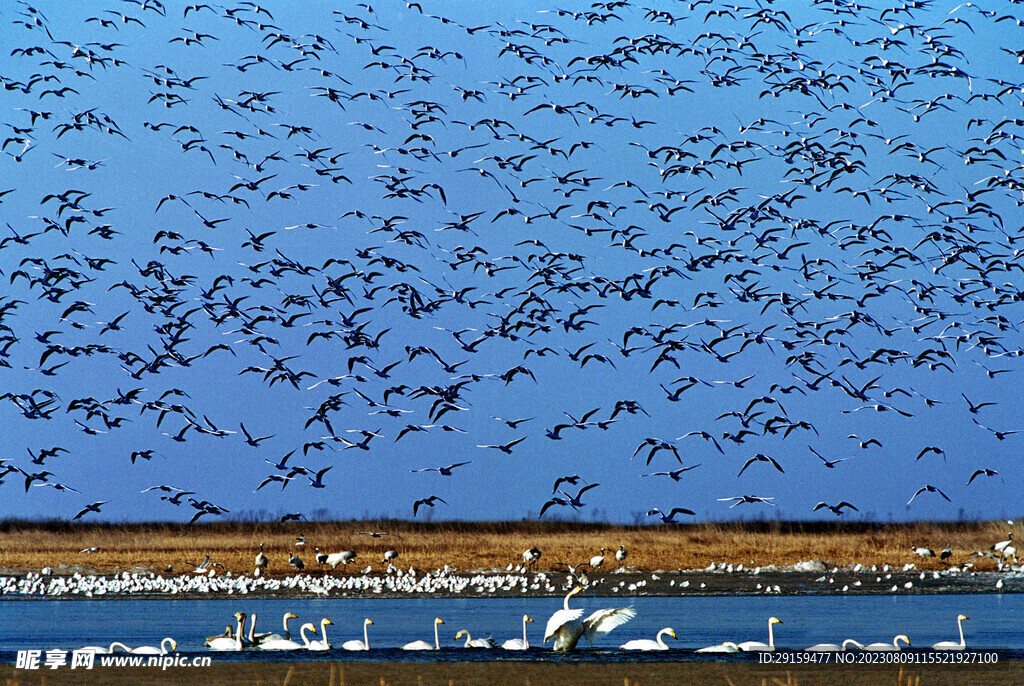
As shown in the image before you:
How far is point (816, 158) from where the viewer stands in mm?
30688

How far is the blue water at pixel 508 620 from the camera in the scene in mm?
24219

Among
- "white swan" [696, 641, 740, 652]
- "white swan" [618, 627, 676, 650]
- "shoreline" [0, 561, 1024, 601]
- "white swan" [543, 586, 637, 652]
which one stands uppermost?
"shoreline" [0, 561, 1024, 601]

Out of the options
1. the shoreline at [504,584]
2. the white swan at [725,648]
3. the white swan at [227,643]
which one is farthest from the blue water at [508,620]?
the shoreline at [504,584]

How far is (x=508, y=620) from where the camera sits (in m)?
29.2

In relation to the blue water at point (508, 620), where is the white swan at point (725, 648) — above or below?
below

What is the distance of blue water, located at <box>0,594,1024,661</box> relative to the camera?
24219mm

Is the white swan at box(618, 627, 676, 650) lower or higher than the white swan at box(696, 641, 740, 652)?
higher

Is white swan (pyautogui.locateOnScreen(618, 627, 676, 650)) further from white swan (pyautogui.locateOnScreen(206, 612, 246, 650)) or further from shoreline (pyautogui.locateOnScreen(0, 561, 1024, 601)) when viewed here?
shoreline (pyautogui.locateOnScreen(0, 561, 1024, 601))

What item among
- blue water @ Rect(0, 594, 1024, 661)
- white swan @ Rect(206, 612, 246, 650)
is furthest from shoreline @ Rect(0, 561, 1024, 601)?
white swan @ Rect(206, 612, 246, 650)

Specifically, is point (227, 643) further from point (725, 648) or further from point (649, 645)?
point (725, 648)

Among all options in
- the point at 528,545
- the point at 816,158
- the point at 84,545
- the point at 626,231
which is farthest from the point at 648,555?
the point at 84,545

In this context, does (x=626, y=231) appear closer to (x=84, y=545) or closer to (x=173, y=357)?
(x=173, y=357)

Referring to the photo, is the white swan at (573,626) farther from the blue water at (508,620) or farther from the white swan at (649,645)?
the white swan at (649,645)

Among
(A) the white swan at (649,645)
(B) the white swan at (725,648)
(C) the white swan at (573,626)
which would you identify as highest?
(C) the white swan at (573,626)
